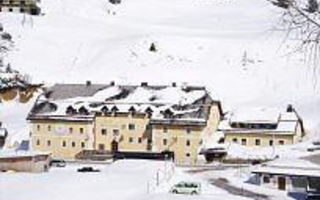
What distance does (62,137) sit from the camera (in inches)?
2127

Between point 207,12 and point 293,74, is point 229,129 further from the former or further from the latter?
point 207,12

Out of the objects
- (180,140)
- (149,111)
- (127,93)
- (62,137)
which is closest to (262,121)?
(180,140)

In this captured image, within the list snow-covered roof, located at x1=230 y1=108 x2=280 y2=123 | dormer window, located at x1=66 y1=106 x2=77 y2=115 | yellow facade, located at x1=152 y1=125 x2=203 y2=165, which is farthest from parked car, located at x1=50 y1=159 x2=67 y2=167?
snow-covered roof, located at x1=230 y1=108 x2=280 y2=123

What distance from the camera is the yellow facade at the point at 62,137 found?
53688mm

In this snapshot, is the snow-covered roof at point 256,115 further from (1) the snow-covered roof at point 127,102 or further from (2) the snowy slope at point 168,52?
(2) the snowy slope at point 168,52

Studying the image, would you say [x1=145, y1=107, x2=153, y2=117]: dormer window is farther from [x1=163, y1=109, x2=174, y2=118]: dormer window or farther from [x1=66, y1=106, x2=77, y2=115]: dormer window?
[x1=66, y1=106, x2=77, y2=115]: dormer window

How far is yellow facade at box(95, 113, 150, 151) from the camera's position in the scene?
53.3 meters

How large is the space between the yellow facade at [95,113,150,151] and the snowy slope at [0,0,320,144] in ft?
29.2

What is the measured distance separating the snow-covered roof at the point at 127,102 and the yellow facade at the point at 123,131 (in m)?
0.56

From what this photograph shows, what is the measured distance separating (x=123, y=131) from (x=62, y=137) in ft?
14.8

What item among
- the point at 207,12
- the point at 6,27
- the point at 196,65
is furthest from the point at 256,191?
the point at 207,12

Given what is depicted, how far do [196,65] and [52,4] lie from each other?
27.1 meters

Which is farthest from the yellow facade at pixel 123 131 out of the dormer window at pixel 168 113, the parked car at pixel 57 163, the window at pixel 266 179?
the window at pixel 266 179

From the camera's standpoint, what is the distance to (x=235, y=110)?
56.7 m
